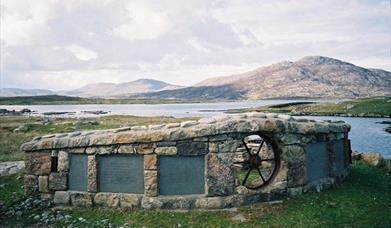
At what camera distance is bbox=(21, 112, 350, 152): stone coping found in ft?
46.9

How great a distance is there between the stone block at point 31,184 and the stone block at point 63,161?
118 centimetres

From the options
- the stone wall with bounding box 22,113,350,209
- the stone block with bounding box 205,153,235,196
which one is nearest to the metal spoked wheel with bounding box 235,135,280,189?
the stone wall with bounding box 22,113,350,209

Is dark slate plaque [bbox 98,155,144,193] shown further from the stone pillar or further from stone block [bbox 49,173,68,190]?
stone block [bbox 49,173,68,190]

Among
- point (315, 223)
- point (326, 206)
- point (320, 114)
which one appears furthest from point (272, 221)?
point (320, 114)

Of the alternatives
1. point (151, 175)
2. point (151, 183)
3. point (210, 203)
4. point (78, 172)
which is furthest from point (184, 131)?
point (78, 172)

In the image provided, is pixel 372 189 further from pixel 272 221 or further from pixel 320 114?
pixel 320 114

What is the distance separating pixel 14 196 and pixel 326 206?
39.3 feet

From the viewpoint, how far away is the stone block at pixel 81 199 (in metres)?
15.2

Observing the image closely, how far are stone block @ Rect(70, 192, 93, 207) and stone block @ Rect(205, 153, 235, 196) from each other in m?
4.44

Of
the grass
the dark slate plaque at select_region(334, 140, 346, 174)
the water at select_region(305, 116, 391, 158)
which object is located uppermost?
the dark slate plaque at select_region(334, 140, 346, 174)

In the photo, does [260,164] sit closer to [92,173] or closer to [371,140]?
[92,173]

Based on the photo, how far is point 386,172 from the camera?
65.8ft

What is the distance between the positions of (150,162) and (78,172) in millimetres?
3016

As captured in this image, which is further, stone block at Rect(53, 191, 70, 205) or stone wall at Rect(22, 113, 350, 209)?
stone block at Rect(53, 191, 70, 205)
